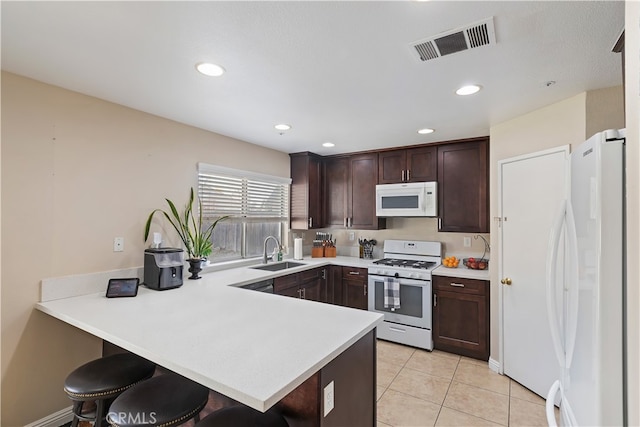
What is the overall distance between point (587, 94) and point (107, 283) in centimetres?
371

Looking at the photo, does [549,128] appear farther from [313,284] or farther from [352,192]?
[313,284]

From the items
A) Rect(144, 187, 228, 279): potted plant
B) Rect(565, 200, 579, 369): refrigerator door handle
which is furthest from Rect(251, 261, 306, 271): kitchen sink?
Rect(565, 200, 579, 369): refrigerator door handle

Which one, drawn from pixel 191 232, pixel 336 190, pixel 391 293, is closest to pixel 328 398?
pixel 191 232

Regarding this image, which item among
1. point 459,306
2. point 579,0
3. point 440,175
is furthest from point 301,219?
point 579,0

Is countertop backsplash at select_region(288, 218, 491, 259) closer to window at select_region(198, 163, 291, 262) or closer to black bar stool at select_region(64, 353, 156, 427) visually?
window at select_region(198, 163, 291, 262)

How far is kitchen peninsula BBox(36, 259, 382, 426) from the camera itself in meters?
1.09

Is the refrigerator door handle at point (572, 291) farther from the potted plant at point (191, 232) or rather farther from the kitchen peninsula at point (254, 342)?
the potted plant at point (191, 232)

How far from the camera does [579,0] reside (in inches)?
47.6

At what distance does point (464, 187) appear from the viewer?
11.1 ft

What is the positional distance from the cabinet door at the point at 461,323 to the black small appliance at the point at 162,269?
103 inches

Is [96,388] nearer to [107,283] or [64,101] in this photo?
[107,283]

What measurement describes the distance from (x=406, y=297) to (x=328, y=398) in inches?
90.4

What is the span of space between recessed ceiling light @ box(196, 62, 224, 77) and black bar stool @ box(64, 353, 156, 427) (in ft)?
5.72

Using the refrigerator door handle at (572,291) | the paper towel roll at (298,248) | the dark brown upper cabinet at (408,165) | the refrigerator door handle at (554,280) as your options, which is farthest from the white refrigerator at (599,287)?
the paper towel roll at (298,248)
